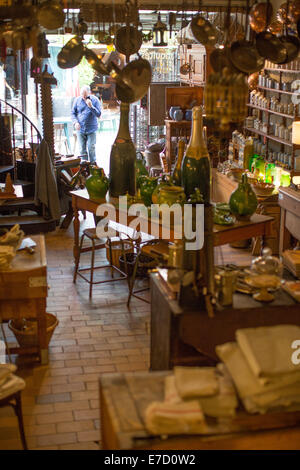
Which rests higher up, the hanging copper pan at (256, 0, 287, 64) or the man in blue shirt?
the hanging copper pan at (256, 0, 287, 64)

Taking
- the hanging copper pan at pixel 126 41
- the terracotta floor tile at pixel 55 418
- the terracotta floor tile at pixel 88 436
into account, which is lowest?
the terracotta floor tile at pixel 55 418

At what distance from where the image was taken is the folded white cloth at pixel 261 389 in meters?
2.54

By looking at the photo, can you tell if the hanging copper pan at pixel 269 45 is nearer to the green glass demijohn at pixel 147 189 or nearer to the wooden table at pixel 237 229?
the wooden table at pixel 237 229

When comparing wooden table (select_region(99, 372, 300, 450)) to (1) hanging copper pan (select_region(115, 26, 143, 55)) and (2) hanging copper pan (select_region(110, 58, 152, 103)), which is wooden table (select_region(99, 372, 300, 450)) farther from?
(1) hanging copper pan (select_region(115, 26, 143, 55))

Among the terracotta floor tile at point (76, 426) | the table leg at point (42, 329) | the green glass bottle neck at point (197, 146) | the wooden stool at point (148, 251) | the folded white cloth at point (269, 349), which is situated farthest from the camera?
the wooden stool at point (148, 251)

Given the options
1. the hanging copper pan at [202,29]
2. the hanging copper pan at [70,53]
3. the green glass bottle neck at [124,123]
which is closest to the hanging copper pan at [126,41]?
the green glass bottle neck at [124,123]

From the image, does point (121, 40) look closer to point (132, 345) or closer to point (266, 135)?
point (132, 345)

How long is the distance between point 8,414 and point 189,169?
229 cm

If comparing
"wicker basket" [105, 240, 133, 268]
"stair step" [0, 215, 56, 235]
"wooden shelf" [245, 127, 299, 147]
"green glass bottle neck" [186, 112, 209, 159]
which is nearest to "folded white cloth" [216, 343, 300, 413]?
"green glass bottle neck" [186, 112, 209, 159]

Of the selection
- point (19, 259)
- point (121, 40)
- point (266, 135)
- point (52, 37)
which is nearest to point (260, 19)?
point (121, 40)

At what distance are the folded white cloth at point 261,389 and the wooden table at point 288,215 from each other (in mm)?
3868

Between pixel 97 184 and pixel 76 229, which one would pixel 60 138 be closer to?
pixel 76 229

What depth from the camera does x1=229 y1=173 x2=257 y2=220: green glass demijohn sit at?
5.24m

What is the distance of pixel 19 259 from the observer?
4.72 m
